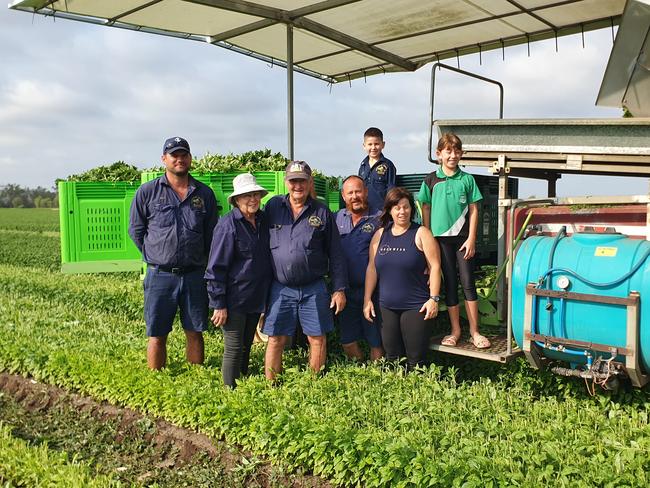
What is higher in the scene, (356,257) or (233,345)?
(356,257)

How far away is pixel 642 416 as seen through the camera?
4.99m

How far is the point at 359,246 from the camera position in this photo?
6215 mm

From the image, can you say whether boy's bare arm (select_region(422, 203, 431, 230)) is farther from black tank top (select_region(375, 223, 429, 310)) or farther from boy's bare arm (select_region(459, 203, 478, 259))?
boy's bare arm (select_region(459, 203, 478, 259))

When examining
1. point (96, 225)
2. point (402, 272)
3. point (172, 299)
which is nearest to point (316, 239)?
point (402, 272)

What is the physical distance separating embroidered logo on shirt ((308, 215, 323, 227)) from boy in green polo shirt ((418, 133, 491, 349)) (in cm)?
104

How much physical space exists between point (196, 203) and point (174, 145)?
60 cm

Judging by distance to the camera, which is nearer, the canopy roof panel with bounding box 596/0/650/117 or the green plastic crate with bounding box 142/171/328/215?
the canopy roof panel with bounding box 596/0/650/117

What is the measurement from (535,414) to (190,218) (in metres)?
3.58

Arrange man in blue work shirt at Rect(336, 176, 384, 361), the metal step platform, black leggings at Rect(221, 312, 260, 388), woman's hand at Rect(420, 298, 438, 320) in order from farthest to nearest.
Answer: man in blue work shirt at Rect(336, 176, 384, 361) → black leggings at Rect(221, 312, 260, 388) → woman's hand at Rect(420, 298, 438, 320) → the metal step platform

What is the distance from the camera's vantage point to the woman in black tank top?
223 inches

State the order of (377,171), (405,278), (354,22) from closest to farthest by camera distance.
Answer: (405,278) < (377,171) < (354,22)

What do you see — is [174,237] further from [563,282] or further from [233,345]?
[563,282]

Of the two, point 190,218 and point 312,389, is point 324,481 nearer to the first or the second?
point 312,389

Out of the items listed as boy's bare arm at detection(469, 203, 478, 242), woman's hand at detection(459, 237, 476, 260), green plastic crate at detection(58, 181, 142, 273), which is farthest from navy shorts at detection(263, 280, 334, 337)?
green plastic crate at detection(58, 181, 142, 273)
